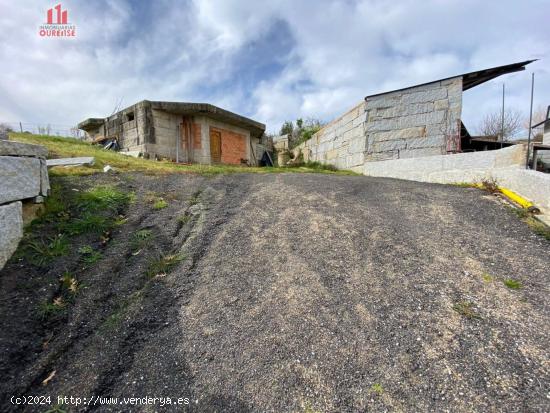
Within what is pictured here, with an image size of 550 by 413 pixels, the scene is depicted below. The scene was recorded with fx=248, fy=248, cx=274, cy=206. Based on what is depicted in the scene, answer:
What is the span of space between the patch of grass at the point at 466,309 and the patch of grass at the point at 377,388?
894 millimetres

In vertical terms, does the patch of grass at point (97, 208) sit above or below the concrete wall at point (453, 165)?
below

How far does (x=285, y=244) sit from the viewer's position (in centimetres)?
272

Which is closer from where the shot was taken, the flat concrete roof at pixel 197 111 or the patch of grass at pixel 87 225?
the patch of grass at pixel 87 225

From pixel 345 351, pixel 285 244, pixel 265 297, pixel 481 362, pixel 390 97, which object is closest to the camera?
pixel 481 362

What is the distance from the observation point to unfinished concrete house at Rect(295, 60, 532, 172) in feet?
20.5

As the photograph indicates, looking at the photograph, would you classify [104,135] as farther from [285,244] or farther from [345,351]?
Result: [345,351]

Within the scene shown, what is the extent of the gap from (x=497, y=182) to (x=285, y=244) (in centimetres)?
414

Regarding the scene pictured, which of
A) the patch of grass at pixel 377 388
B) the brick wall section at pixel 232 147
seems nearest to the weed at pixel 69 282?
the patch of grass at pixel 377 388

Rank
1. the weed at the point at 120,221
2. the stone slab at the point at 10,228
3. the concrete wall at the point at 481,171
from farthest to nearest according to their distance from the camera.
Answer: the concrete wall at the point at 481,171 → the weed at the point at 120,221 → the stone slab at the point at 10,228

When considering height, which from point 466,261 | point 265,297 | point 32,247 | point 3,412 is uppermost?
point 32,247

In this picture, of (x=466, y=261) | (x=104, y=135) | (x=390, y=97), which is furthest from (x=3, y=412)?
(x=104, y=135)

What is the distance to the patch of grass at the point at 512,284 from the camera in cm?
201

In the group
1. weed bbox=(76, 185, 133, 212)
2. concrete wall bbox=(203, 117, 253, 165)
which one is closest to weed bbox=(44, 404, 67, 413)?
weed bbox=(76, 185, 133, 212)

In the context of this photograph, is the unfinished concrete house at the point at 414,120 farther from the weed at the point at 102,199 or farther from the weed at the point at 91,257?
the weed at the point at 91,257
